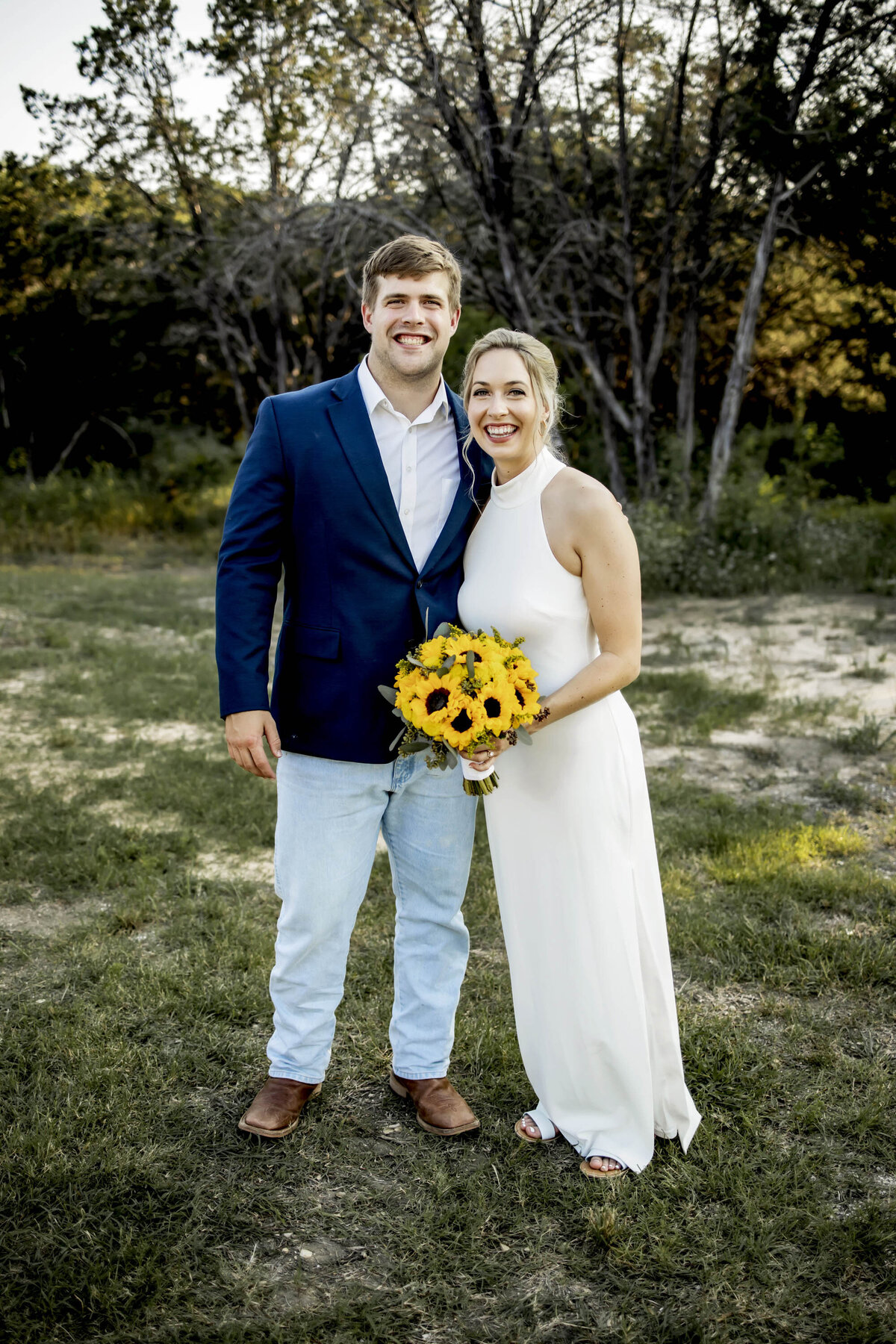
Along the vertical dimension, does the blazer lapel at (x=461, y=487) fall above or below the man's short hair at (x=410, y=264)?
below

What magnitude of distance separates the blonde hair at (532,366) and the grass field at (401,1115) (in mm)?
2040

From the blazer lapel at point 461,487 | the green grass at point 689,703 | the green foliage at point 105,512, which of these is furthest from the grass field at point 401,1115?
the green foliage at point 105,512

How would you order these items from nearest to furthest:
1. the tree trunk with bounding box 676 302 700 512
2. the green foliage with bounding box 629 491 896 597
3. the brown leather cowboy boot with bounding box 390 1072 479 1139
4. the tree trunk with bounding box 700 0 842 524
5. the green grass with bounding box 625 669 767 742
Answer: the brown leather cowboy boot with bounding box 390 1072 479 1139 < the green grass with bounding box 625 669 767 742 < the tree trunk with bounding box 700 0 842 524 < the green foliage with bounding box 629 491 896 597 < the tree trunk with bounding box 676 302 700 512

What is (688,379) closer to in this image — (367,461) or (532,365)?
(532,365)

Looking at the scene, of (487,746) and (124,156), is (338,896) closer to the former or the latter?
(487,746)

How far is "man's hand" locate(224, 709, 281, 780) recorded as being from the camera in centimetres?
273

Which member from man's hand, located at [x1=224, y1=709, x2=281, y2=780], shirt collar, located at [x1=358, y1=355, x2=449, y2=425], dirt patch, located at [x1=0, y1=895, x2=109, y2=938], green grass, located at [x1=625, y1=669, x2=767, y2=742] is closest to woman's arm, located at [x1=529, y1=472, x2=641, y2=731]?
shirt collar, located at [x1=358, y1=355, x2=449, y2=425]

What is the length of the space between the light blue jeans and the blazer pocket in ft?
0.98

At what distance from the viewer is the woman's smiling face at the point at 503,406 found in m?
2.73

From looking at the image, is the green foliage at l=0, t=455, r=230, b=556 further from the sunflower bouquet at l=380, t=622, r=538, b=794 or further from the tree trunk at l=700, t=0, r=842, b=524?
the sunflower bouquet at l=380, t=622, r=538, b=794

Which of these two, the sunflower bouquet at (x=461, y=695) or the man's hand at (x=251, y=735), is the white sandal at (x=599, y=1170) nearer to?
the sunflower bouquet at (x=461, y=695)

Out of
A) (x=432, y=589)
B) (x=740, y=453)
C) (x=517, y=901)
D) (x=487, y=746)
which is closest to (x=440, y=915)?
(x=517, y=901)

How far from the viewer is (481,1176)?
277 centimetres

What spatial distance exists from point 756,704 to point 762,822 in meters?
2.21
